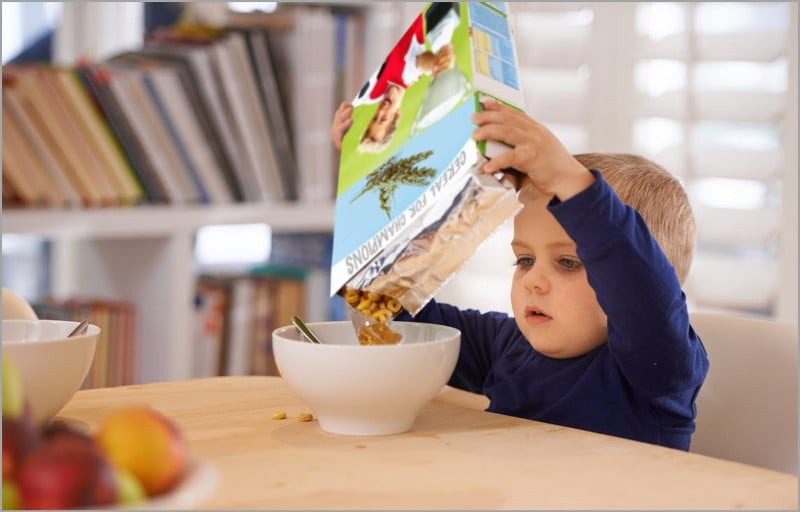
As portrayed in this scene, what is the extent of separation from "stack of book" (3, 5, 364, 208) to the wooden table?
3.85ft

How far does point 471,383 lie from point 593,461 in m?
0.51

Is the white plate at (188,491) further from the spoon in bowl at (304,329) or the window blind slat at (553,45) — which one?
the window blind slat at (553,45)

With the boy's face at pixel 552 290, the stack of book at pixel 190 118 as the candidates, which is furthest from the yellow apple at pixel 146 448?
the stack of book at pixel 190 118

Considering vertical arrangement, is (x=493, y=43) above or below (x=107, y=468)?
above

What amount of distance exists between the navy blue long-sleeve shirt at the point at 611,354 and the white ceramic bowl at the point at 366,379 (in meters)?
0.15

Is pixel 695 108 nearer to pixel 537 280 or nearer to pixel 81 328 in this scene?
pixel 537 280

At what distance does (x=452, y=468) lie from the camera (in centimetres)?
70

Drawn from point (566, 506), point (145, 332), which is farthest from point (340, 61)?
point (566, 506)

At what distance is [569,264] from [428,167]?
0.32 m

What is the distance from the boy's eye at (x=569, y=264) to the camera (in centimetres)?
104

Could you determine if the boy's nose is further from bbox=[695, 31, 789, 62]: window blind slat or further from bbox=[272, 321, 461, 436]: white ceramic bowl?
bbox=[695, 31, 789, 62]: window blind slat

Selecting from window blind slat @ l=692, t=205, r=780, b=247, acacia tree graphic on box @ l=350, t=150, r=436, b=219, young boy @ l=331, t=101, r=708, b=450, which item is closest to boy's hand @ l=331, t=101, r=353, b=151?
young boy @ l=331, t=101, r=708, b=450

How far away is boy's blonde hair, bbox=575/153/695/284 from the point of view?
1.09m

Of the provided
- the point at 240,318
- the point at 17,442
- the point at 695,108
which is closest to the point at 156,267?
the point at 240,318
